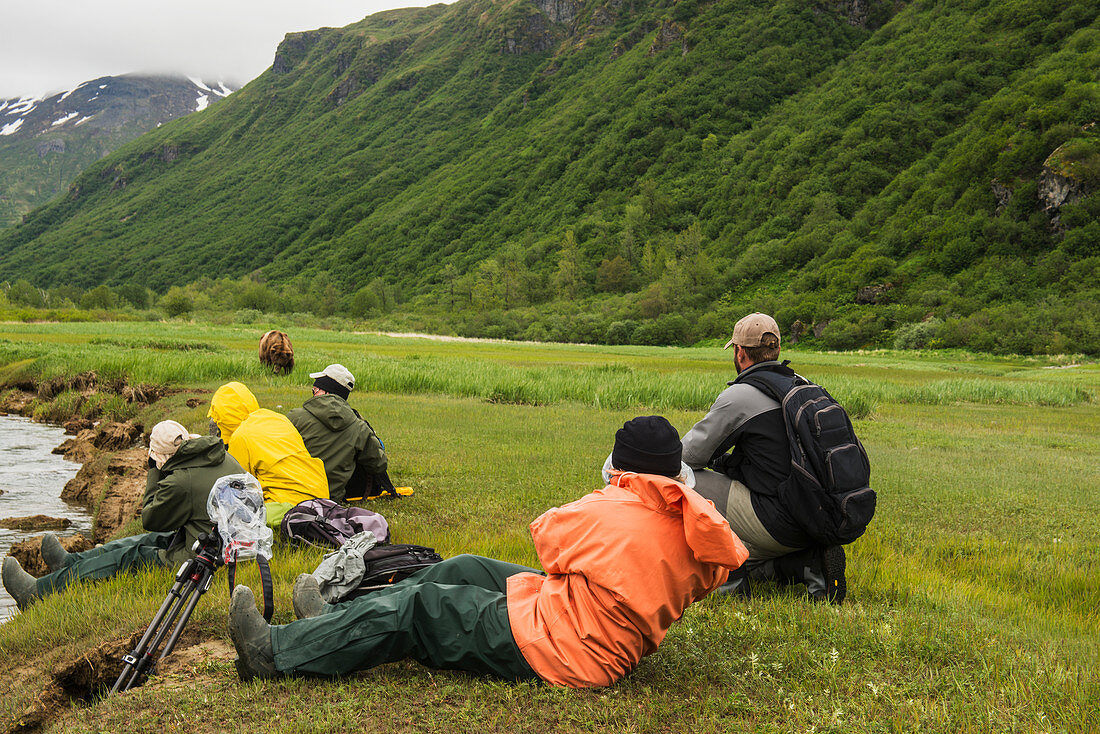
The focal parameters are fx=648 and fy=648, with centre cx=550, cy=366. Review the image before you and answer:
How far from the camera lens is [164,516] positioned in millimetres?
5527

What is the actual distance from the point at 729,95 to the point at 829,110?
2620cm

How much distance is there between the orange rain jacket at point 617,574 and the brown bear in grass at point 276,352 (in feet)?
26.7

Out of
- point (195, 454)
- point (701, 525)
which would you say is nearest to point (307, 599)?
point (195, 454)

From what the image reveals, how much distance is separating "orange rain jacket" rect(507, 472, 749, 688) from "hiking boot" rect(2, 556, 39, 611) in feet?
15.4

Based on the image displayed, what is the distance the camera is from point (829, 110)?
371 feet

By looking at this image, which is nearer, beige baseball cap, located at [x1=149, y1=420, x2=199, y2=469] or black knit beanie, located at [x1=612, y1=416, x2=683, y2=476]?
black knit beanie, located at [x1=612, y1=416, x2=683, y2=476]

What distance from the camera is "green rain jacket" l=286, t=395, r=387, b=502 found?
7.83 m

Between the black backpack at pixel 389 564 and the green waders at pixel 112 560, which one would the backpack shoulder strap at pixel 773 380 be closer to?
the black backpack at pixel 389 564

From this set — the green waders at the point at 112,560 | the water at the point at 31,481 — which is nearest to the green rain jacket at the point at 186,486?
the green waders at the point at 112,560

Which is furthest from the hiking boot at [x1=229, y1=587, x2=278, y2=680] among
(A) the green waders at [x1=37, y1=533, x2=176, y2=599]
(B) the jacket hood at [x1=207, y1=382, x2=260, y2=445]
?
(B) the jacket hood at [x1=207, y1=382, x2=260, y2=445]

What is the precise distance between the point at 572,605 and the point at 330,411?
16.2 ft

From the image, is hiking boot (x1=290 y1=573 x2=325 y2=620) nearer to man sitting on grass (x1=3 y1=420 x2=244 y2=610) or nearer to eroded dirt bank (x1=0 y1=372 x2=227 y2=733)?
eroded dirt bank (x1=0 y1=372 x2=227 y2=733)

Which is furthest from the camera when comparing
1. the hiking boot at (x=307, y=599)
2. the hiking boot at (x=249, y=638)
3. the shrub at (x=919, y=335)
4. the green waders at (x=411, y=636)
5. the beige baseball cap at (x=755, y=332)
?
the shrub at (x=919, y=335)

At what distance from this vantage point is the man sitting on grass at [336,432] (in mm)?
7852
